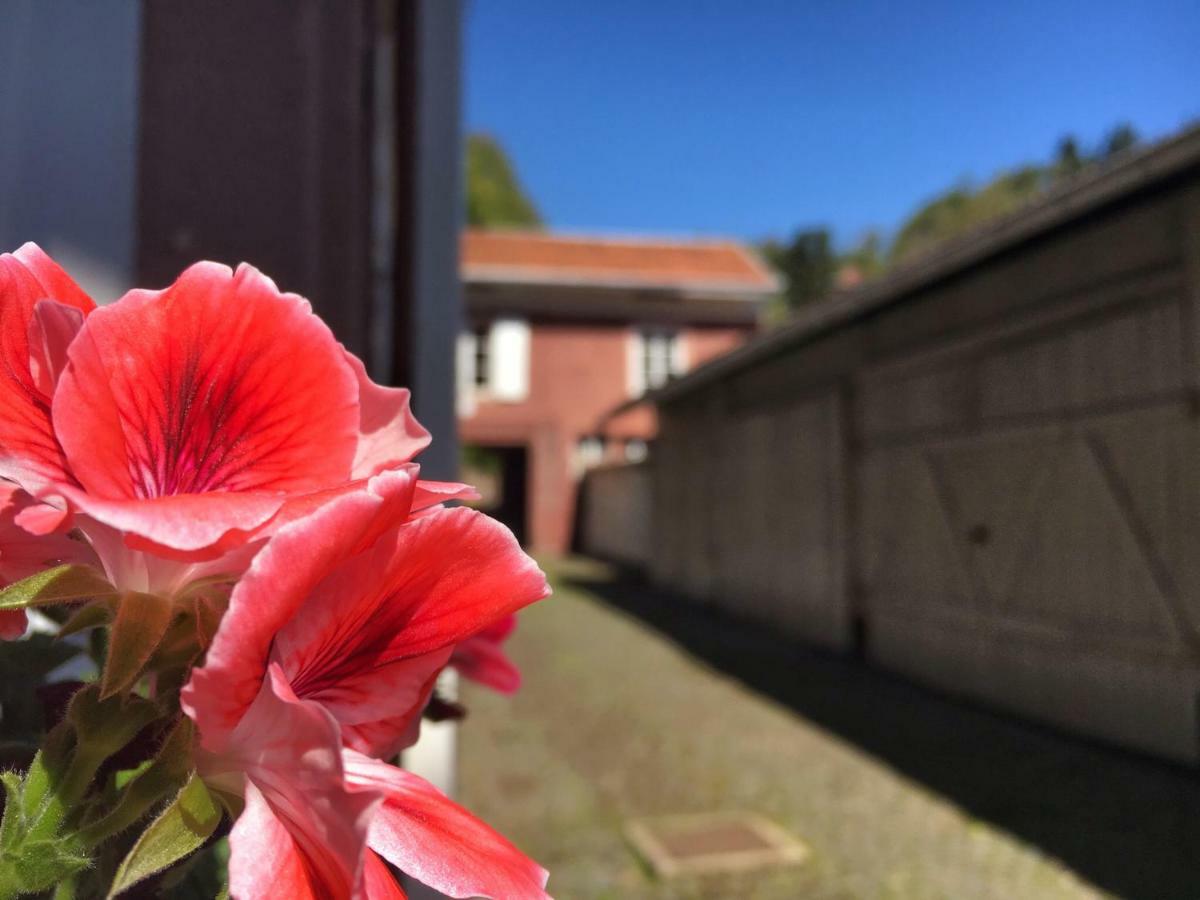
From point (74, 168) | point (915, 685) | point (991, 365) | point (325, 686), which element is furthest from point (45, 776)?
point (915, 685)

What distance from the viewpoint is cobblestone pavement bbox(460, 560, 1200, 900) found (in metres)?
3.77

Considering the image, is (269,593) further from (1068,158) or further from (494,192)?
(494,192)

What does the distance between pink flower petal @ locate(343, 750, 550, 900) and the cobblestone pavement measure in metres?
3.25

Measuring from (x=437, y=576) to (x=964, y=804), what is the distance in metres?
4.88

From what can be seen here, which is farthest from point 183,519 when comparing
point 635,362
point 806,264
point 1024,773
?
point 806,264

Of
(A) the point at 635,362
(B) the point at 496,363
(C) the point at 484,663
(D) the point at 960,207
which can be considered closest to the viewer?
(C) the point at 484,663

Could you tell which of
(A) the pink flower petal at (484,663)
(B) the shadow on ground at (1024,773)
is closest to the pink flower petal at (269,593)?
(A) the pink flower petal at (484,663)

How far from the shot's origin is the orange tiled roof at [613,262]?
61.6 feet

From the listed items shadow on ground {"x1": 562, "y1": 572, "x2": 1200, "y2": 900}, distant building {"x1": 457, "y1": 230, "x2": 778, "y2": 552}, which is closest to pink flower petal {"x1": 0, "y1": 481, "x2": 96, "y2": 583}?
shadow on ground {"x1": 562, "y1": 572, "x2": 1200, "y2": 900}

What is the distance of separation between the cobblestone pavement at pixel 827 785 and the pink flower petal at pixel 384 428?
3276 millimetres

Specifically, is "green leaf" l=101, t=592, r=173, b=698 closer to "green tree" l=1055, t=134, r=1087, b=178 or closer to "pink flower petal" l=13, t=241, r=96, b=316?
"pink flower petal" l=13, t=241, r=96, b=316

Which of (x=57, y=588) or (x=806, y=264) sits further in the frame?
(x=806, y=264)

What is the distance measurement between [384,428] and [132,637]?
151 millimetres

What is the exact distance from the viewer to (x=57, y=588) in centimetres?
39
